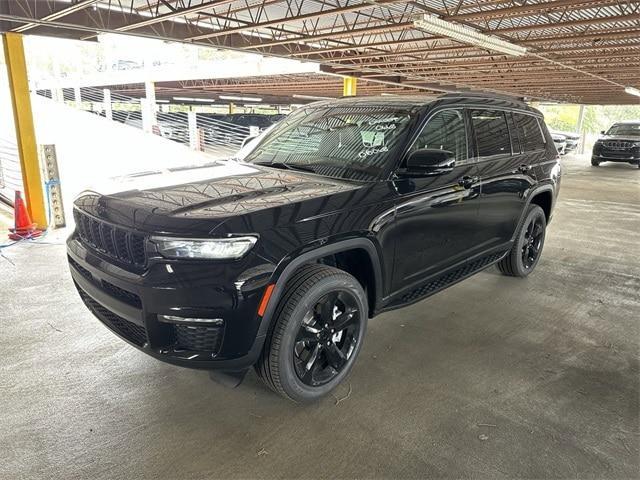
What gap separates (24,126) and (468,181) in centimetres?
609

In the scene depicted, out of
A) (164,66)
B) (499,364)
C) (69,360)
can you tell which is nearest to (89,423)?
(69,360)

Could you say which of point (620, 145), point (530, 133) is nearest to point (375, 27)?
point (530, 133)

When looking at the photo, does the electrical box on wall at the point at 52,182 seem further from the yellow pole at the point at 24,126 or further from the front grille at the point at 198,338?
the front grille at the point at 198,338

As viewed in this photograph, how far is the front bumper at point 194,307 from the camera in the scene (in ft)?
7.09

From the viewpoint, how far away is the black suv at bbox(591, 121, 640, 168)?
54.2ft

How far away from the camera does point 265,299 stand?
89.0 inches

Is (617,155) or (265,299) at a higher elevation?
(265,299)

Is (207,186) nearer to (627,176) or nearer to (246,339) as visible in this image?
(246,339)

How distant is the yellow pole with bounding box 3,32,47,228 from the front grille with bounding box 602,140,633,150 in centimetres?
1814

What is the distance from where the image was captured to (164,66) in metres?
23.1

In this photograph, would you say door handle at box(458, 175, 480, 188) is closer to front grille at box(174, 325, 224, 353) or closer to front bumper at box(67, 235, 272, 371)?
front bumper at box(67, 235, 272, 371)

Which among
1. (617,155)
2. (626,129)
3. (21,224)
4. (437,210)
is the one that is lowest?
(617,155)

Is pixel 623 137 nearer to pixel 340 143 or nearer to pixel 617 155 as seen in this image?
pixel 617 155

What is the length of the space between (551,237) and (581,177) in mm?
9239
